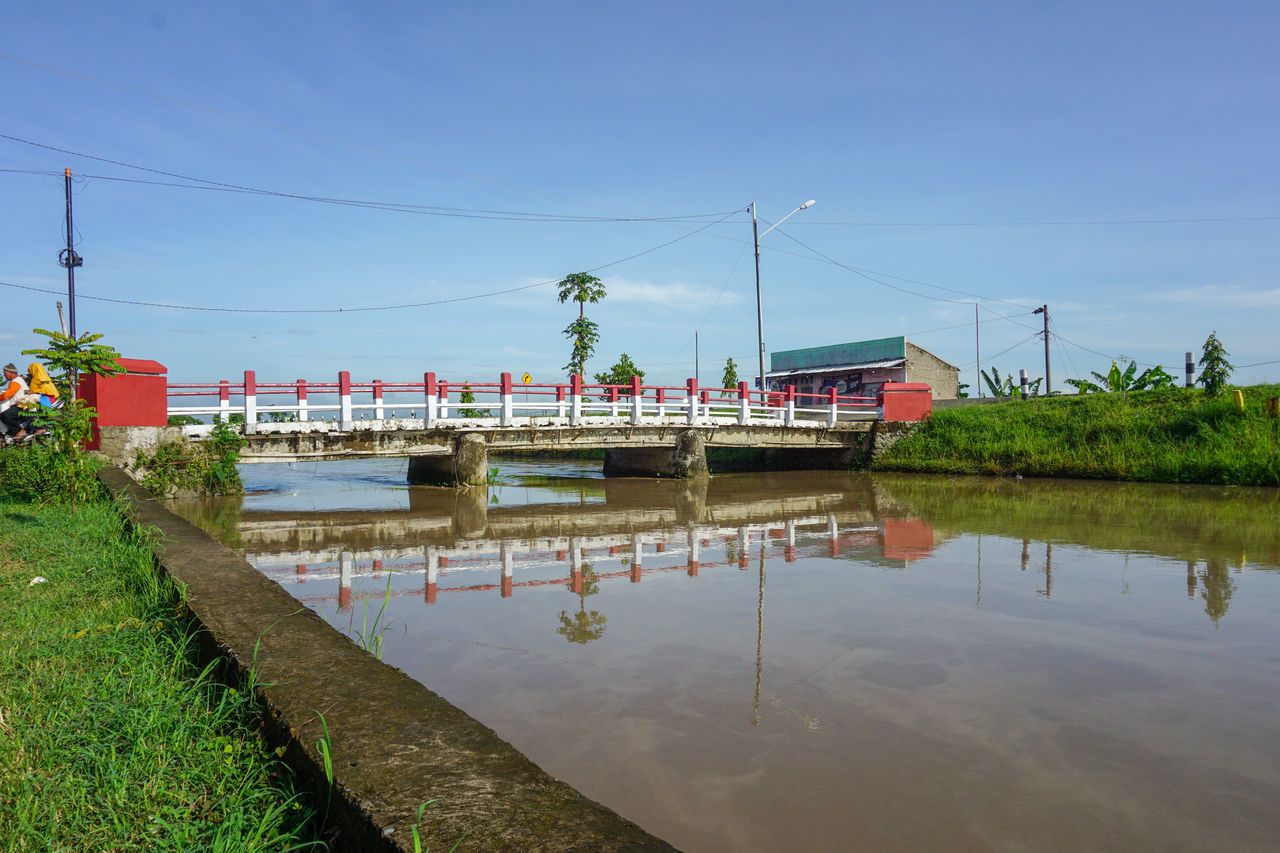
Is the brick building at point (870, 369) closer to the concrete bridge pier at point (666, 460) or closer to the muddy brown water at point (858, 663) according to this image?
the concrete bridge pier at point (666, 460)

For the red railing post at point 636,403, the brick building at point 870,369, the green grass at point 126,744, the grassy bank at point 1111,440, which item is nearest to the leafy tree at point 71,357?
the green grass at point 126,744

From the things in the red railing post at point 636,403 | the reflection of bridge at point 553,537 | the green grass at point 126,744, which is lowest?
the reflection of bridge at point 553,537

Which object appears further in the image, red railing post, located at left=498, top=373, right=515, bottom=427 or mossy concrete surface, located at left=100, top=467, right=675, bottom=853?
red railing post, located at left=498, top=373, right=515, bottom=427

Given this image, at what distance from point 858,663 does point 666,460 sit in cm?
1552

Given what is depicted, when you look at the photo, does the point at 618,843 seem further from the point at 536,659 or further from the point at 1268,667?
the point at 1268,667

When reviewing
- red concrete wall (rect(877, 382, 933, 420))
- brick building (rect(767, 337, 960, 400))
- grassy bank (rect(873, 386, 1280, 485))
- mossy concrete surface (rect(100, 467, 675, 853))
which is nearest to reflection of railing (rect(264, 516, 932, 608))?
mossy concrete surface (rect(100, 467, 675, 853))

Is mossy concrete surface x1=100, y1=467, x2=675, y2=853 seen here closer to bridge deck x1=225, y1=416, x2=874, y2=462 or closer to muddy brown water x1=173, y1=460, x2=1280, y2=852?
muddy brown water x1=173, y1=460, x2=1280, y2=852

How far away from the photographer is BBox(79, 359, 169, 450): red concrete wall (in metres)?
12.8

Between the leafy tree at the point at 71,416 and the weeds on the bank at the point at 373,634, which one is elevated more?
the leafy tree at the point at 71,416

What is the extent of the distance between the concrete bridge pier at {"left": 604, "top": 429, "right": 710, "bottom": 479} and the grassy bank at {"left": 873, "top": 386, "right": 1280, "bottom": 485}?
20.0ft

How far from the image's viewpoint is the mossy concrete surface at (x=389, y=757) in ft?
5.59

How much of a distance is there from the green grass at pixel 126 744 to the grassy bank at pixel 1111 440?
18.8 meters

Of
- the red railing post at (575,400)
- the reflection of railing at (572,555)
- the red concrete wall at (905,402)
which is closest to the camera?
the reflection of railing at (572,555)

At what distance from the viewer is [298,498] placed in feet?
49.3
